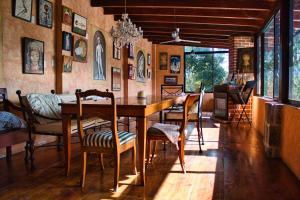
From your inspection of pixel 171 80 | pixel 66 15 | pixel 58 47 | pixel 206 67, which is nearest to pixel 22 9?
pixel 58 47

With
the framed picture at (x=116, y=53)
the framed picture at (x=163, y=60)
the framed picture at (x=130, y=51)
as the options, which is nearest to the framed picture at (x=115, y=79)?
the framed picture at (x=116, y=53)

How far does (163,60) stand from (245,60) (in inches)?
188

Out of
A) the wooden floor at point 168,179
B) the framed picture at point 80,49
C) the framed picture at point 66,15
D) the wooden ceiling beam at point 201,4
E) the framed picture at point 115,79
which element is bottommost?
the wooden floor at point 168,179

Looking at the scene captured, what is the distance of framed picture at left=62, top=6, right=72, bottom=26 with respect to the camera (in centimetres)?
563

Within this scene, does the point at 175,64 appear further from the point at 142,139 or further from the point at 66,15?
the point at 142,139

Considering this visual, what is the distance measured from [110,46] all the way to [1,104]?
423cm

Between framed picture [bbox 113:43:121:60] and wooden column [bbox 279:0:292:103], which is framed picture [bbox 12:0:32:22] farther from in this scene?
wooden column [bbox 279:0:292:103]

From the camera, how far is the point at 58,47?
5.59 metres

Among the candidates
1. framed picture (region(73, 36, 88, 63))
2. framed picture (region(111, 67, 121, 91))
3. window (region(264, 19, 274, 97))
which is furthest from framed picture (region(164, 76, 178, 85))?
framed picture (region(73, 36, 88, 63))

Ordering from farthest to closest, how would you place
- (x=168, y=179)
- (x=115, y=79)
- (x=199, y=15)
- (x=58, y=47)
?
(x=115, y=79)
(x=199, y=15)
(x=58, y=47)
(x=168, y=179)

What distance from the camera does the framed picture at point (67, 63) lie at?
5.72 m

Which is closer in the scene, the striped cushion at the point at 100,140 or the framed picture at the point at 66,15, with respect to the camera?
the striped cushion at the point at 100,140

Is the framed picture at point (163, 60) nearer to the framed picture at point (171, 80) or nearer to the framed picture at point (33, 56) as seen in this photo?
the framed picture at point (171, 80)

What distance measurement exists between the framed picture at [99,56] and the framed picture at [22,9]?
7.99 ft
